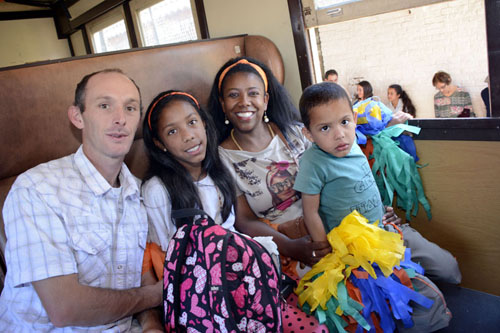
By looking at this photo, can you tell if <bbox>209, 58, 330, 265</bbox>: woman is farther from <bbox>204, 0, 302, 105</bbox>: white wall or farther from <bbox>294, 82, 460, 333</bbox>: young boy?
<bbox>204, 0, 302, 105</bbox>: white wall

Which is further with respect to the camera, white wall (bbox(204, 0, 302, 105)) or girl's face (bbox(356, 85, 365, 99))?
girl's face (bbox(356, 85, 365, 99))

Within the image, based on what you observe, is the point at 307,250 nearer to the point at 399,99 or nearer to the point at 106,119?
the point at 106,119

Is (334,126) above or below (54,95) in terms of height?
below

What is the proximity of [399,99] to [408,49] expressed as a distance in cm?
52

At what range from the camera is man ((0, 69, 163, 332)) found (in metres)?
1.12

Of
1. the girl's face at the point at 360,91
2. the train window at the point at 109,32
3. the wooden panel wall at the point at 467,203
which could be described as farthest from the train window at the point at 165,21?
the wooden panel wall at the point at 467,203

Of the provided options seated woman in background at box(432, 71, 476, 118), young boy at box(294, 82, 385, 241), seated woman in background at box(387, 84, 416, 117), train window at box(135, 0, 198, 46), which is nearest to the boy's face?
young boy at box(294, 82, 385, 241)

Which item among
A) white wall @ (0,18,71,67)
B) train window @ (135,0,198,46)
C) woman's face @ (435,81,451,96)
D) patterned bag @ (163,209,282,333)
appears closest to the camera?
patterned bag @ (163,209,282,333)

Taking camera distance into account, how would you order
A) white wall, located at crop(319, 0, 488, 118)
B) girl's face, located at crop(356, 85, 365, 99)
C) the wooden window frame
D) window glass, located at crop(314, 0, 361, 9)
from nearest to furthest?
the wooden window frame < window glass, located at crop(314, 0, 361, 9) < white wall, located at crop(319, 0, 488, 118) < girl's face, located at crop(356, 85, 365, 99)

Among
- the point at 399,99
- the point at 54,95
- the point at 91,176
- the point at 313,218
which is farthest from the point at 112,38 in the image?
the point at 313,218

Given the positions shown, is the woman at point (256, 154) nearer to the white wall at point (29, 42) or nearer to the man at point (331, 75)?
the man at point (331, 75)

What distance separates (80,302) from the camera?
1141mm

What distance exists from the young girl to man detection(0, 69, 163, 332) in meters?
0.08

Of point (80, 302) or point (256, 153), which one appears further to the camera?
point (256, 153)
